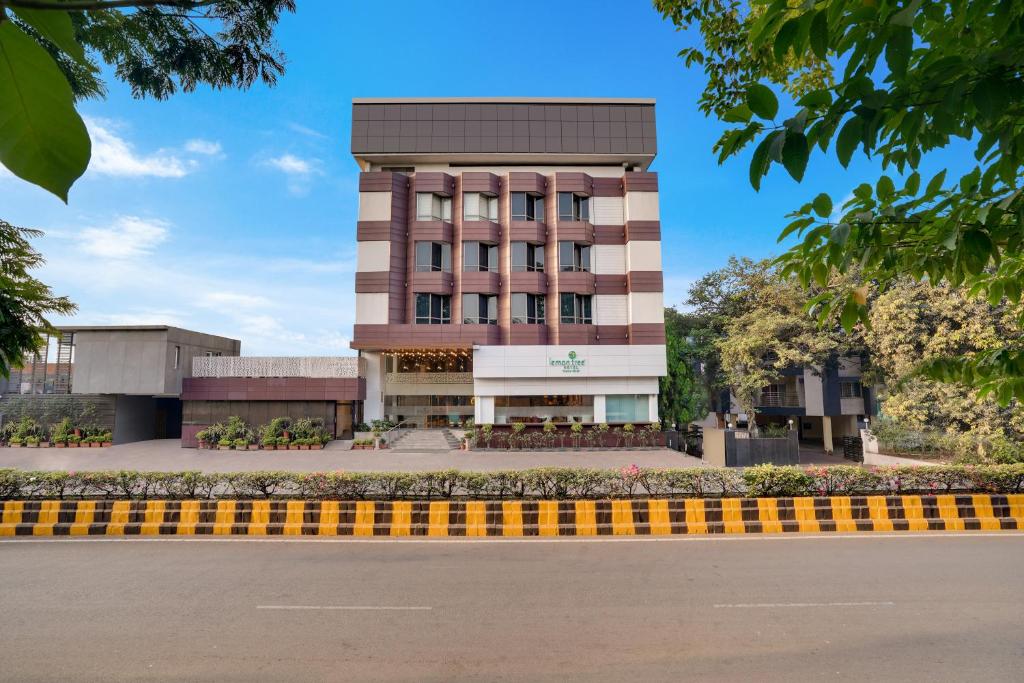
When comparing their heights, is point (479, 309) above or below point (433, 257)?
below

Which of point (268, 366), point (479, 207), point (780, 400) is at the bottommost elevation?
point (780, 400)

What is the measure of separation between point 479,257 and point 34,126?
1329 inches

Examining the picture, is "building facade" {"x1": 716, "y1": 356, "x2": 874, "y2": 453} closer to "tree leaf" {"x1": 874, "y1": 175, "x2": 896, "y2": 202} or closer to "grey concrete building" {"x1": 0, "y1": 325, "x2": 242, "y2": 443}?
"tree leaf" {"x1": 874, "y1": 175, "x2": 896, "y2": 202}

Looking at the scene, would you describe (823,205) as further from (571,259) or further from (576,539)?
(571,259)

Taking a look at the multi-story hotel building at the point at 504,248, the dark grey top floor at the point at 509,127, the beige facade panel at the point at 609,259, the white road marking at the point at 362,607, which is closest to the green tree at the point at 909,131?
the white road marking at the point at 362,607

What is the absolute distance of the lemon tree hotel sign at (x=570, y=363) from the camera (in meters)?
30.5

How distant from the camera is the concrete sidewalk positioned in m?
22.0

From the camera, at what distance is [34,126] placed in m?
0.65

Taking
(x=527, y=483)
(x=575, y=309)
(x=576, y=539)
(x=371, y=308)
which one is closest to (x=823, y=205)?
(x=576, y=539)

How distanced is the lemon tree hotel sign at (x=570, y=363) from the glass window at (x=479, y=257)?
7807 millimetres

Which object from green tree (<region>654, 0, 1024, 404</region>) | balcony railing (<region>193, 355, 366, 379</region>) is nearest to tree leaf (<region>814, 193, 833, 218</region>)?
green tree (<region>654, 0, 1024, 404</region>)

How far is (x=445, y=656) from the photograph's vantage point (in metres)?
6.31

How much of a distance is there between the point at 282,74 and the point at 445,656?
6.80m

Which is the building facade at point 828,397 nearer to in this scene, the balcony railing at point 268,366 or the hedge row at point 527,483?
the hedge row at point 527,483
